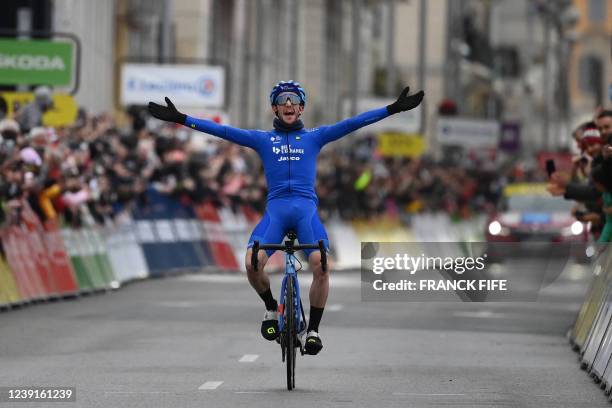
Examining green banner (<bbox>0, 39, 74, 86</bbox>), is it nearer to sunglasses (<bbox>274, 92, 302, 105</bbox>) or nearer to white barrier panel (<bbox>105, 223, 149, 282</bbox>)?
white barrier panel (<bbox>105, 223, 149, 282</bbox>)

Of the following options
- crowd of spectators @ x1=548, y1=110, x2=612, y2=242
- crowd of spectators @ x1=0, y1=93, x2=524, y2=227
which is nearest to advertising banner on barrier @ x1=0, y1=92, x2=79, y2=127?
crowd of spectators @ x1=0, y1=93, x2=524, y2=227

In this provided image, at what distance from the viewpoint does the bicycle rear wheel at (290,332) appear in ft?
50.9

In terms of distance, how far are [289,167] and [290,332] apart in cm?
137

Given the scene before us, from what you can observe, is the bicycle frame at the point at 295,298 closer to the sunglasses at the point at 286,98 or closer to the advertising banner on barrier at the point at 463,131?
the sunglasses at the point at 286,98

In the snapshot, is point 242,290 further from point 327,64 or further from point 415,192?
point 327,64

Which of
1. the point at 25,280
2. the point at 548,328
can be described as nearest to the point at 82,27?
the point at 25,280

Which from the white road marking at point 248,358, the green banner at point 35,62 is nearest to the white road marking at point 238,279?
the green banner at point 35,62

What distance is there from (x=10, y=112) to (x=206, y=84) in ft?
38.3

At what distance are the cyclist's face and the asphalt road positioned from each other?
1.96 meters

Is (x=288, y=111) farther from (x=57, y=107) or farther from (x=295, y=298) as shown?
(x=57, y=107)

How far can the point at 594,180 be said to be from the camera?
66.7 feet

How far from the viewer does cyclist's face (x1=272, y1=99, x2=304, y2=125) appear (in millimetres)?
16250

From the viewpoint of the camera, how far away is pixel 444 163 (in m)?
65.8

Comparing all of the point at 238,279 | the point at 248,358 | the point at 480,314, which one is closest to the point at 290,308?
the point at 248,358
